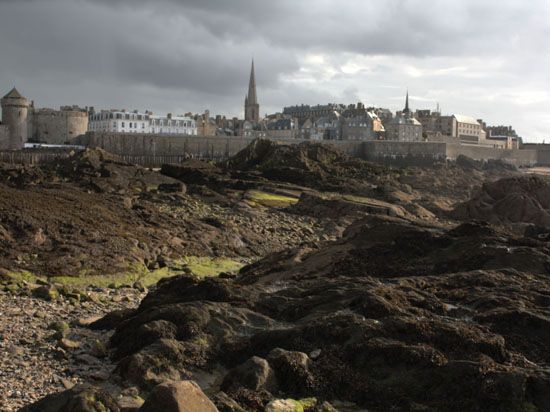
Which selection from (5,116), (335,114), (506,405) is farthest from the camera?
Result: (335,114)

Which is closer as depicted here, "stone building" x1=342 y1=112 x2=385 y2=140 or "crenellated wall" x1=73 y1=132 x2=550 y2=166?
"crenellated wall" x1=73 y1=132 x2=550 y2=166

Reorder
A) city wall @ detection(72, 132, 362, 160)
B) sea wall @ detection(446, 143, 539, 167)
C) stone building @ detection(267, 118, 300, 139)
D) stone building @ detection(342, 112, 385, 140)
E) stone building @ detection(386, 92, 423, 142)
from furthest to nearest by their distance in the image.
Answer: stone building @ detection(267, 118, 300, 139) < stone building @ detection(386, 92, 423, 142) < stone building @ detection(342, 112, 385, 140) < sea wall @ detection(446, 143, 539, 167) < city wall @ detection(72, 132, 362, 160)

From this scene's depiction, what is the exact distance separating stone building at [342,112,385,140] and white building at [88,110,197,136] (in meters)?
22.6

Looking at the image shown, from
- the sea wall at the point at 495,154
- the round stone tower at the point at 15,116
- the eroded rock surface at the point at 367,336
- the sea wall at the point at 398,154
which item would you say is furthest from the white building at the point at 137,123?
the eroded rock surface at the point at 367,336

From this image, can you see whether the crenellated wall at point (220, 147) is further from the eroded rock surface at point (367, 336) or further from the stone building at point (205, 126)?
the eroded rock surface at point (367, 336)

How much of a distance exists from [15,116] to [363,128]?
50058 mm

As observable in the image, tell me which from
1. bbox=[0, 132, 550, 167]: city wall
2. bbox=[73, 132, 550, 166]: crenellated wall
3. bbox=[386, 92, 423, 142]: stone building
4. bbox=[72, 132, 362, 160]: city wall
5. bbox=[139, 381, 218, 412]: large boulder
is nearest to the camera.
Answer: bbox=[139, 381, 218, 412]: large boulder

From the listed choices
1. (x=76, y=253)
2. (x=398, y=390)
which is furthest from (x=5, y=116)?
(x=398, y=390)

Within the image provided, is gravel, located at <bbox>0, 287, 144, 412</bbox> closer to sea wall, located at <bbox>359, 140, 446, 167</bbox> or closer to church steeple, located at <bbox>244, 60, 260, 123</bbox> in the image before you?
sea wall, located at <bbox>359, 140, 446, 167</bbox>

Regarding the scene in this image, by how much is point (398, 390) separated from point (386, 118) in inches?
4174

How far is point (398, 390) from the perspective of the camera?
8.77 meters

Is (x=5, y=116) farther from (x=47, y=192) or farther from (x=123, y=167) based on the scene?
(x=47, y=192)

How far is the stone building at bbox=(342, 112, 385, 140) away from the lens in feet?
328

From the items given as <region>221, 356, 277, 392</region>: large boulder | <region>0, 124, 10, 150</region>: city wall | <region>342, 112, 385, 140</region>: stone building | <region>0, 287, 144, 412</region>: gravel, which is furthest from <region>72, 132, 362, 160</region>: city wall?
<region>221, 356, 277, 392</region>: large boulder
